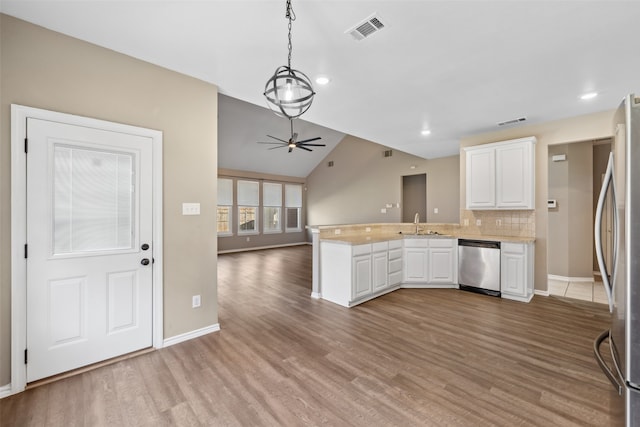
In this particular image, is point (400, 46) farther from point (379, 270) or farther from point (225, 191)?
point (225, 191)

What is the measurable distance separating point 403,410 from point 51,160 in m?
3.14

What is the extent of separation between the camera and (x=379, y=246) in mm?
4219

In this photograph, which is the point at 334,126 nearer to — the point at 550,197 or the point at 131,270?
the point at 131,270

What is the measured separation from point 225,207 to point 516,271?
7.71 meters

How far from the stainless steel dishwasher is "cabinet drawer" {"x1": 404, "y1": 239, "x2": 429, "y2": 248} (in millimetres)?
524

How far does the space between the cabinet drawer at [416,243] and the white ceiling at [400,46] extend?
2047mm

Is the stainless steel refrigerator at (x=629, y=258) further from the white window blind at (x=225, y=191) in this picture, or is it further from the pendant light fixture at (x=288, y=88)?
the white window blind at (x=225, y=191)

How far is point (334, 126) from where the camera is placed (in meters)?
4.62

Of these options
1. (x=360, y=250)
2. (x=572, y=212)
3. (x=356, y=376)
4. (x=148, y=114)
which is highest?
(x=148, y=114)

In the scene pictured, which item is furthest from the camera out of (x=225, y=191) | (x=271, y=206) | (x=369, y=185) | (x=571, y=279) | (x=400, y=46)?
(x=271, y=206)

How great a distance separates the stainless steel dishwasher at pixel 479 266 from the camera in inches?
165

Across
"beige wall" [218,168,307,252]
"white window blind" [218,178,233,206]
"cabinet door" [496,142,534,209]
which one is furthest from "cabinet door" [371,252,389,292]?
"white window blind" [218,178,233,206]

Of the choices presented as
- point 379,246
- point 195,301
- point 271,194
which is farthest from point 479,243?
point 271,194

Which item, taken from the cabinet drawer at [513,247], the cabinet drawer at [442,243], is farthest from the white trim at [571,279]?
the cabinet drawer at [442,243]
